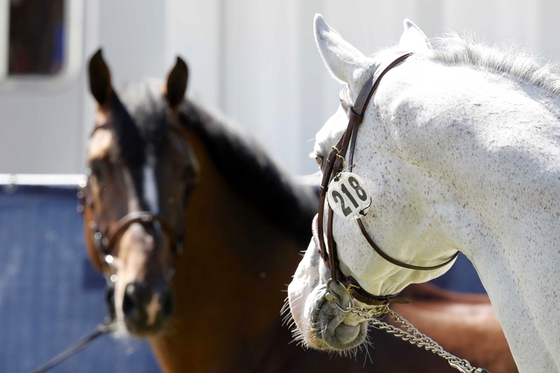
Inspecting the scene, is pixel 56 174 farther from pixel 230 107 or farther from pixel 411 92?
pixel 411 92

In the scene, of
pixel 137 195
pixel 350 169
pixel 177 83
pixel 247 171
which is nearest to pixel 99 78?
pixel 177 83

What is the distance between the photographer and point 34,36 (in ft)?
10.2

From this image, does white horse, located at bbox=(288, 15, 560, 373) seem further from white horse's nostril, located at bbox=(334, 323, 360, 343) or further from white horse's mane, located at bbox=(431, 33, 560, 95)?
white horse's nostril, located at bbox=(334, 323, 360, 343)

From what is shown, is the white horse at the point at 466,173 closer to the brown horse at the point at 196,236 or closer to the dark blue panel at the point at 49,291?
the brown horse at the point at 196,236

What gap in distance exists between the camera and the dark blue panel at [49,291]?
2836mm

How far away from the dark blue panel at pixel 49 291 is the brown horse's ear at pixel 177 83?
81 cm

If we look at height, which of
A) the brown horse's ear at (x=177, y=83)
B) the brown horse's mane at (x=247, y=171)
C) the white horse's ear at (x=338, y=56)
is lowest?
the brown horse's mane at (x=247, y=171)

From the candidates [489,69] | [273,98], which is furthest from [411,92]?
[273,98]

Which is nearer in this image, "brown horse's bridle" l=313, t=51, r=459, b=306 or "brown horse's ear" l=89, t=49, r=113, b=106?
"brown horse's bridle" l=313, t=51, r=459, b=306

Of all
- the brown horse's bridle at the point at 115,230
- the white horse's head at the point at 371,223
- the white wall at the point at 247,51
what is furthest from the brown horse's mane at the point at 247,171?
the white wall at the point at 247,51

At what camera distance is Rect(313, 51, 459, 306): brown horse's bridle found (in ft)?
4.95

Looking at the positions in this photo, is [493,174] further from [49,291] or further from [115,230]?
[49,291]

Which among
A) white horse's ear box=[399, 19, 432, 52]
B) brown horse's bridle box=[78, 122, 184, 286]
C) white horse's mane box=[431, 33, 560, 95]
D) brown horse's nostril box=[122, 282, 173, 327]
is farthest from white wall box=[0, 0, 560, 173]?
white horse's mane box=[431, 33, 560, 95]

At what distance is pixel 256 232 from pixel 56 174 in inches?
45.6
